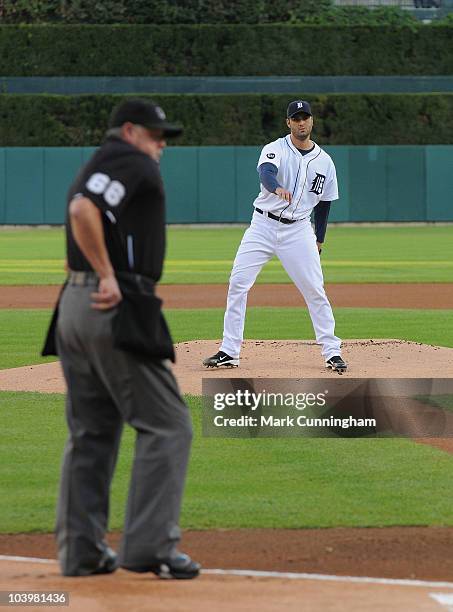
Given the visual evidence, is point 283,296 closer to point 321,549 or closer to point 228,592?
point 321,549

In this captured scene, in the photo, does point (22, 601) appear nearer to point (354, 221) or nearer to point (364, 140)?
point (354, 221)

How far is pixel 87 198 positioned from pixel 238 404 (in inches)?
204

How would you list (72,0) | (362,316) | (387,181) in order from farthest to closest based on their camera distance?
(72,0) → (387,181) → (362,316)

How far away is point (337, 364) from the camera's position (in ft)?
37.0

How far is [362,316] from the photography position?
17469 mm

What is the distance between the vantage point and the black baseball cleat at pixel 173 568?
5.44 meters

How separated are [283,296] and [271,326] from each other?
15.0 ft

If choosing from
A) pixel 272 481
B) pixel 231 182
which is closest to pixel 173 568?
pixel 272 481

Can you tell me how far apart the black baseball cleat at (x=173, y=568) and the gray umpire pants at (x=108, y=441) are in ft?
0.10

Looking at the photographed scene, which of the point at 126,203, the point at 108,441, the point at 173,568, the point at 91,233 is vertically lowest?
the point at 173,568

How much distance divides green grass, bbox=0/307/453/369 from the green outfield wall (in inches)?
880

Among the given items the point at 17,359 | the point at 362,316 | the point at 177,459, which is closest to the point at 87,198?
the point at 177,459

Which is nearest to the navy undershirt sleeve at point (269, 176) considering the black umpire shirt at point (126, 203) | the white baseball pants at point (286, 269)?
the white baseball pants at point (286, 269)

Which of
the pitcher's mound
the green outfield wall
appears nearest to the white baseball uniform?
the pitcher's mound
